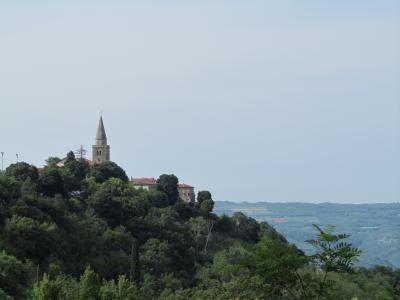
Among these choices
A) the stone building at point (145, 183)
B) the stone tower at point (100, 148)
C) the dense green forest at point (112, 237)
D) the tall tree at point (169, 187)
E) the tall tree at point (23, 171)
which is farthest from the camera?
the stone tower at point (100, 148)

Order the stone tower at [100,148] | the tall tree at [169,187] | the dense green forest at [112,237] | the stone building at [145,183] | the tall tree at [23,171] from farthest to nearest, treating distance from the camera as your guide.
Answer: the stone tower at [100,148]
the stone building at [145,183]
the tall tree at [169,187]
the tall tree at [23,171]
the dense green forest at [112,237]

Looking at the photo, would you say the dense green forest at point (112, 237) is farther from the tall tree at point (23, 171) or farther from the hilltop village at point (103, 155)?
the hilltop village at point (103, 155)

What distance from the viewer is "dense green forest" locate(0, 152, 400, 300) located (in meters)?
50.6

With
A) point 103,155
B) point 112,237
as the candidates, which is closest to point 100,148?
point 103,155

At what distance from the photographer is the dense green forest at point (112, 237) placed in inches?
1993

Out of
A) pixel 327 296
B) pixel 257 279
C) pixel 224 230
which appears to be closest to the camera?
pixel 327 296

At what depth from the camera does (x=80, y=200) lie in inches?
2798

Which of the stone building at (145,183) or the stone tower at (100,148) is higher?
the stone tower at (100,148)

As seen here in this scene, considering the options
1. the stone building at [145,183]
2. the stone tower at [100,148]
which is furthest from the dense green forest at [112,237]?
the stone tower at [100,148]

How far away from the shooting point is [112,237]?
64.6 metres

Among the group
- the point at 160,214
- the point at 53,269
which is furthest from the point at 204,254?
the point at 53,269

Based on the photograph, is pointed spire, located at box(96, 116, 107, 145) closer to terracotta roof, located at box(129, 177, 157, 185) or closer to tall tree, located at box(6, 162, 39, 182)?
terracotta roof, located at box(129, 177, 157, 185)

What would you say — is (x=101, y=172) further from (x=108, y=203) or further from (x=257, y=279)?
(x=257, y=279)

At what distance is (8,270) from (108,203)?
2670 cm
